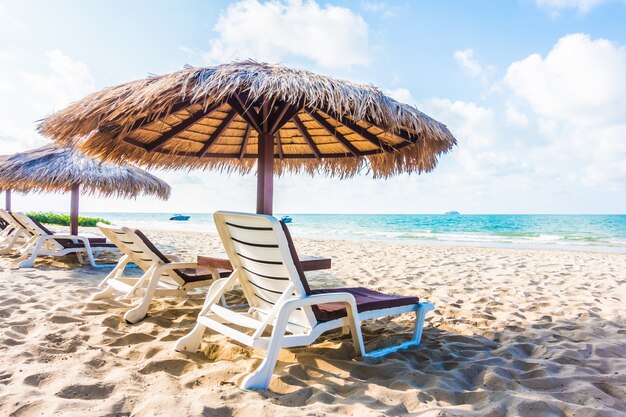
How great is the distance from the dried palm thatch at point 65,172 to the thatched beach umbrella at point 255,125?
285 cm

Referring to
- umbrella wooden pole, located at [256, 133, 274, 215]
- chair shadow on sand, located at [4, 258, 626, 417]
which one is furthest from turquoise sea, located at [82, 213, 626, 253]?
umbrella wooden pole, located at [256, 133, 274, 215]

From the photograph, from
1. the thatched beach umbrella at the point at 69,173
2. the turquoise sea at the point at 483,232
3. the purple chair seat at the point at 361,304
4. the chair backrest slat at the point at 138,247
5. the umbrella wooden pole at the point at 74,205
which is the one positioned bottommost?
the turquoise sea at the point at 483,232

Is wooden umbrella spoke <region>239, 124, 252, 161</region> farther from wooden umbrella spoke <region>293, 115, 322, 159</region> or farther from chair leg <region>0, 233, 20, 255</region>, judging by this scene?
chair leg <region>0, 233, 20, 255</region>

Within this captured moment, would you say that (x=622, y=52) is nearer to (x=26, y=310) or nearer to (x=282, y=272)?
(x=282, y=272)

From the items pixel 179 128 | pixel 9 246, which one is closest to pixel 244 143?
pixel 179 128

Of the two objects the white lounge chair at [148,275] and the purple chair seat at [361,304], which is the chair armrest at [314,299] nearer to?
the purple chair seat at [361,304]

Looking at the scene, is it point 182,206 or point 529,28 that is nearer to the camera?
point 529,28

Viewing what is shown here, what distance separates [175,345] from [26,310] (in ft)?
5.64

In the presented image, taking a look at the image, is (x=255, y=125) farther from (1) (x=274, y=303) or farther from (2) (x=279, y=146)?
(1) (x=274, y=303)

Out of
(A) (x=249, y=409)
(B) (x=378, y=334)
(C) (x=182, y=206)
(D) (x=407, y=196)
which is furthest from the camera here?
(C) (x=182, y=206)

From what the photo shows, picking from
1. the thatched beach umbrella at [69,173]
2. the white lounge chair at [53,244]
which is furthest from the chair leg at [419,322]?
the thatched beach umbrella at [69,173]

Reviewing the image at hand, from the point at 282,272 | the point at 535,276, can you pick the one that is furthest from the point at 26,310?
the point at 535,276

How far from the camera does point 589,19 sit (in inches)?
475

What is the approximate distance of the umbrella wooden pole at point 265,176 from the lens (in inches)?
145
